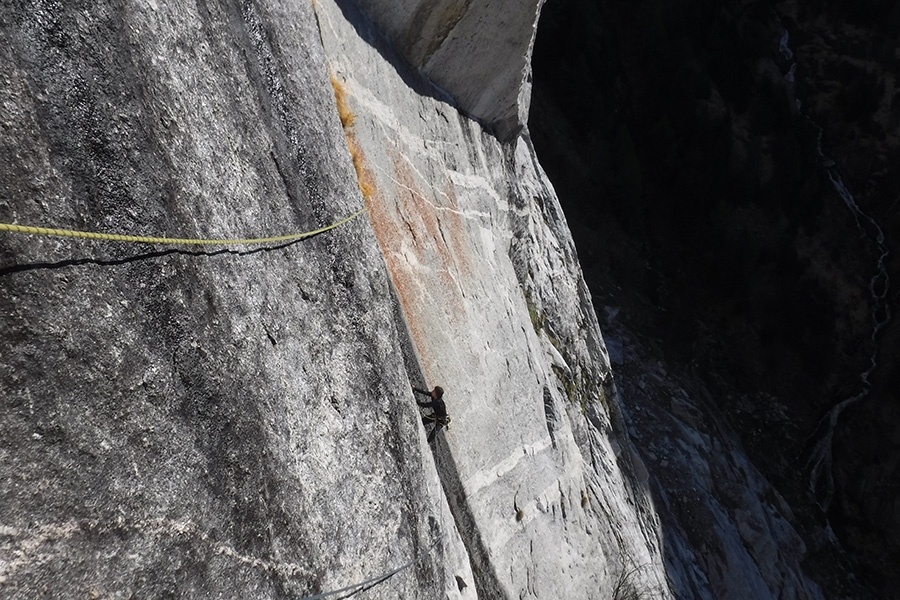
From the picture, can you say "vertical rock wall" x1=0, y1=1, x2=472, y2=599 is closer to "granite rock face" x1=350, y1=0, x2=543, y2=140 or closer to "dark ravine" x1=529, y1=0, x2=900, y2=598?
"granite rock face" x1=350, y1=0, x2=543, y2=140

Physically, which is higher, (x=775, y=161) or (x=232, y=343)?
(x=232, y=343)

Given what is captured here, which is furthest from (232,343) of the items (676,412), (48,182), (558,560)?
(676,412)

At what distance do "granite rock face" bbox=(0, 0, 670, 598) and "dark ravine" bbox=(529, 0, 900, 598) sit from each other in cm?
1244

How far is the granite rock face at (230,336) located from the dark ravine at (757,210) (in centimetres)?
1244

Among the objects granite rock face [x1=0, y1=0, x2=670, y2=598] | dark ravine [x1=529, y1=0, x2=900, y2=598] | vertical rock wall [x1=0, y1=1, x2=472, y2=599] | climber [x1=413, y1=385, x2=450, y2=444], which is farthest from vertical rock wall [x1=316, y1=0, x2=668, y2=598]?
dark ravine [x1=529, y1=0, x2=900, y2=598]

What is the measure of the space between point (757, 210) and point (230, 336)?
25300mm

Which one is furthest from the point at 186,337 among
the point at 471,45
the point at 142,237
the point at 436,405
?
the point at 471,45

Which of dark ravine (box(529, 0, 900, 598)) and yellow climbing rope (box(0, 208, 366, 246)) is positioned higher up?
yellow climbing rope (box(0, 208, 366, 246))

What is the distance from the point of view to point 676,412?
13.1m

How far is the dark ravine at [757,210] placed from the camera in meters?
19.2

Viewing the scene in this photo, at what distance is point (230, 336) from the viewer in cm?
256

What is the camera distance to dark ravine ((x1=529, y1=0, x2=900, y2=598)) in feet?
63.0

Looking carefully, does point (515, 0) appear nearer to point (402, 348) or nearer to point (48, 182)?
point (402, 348)

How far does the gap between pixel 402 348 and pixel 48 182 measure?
8.51 feet
